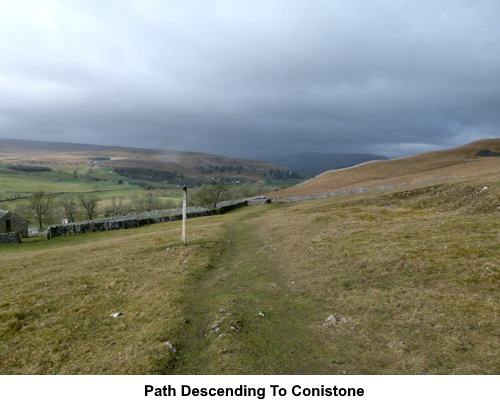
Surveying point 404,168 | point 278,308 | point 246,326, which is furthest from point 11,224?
point 404,168

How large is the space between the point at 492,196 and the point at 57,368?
29.9 meters

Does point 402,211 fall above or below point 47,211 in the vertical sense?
above

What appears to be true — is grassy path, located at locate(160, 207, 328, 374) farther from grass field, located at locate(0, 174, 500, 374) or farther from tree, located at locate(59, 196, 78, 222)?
tree, located at locate(59, 196, 78, 222)

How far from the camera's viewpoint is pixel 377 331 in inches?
388

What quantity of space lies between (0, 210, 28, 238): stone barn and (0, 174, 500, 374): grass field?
42474mm

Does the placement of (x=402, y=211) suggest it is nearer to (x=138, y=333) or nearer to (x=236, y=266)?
(x=236, y=266)

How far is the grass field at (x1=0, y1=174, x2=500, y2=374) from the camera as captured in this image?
347 inches

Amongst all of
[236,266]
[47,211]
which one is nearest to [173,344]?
[236,266]

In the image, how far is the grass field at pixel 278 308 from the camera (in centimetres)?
882

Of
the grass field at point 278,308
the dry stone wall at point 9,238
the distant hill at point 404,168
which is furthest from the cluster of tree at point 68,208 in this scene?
the grass field at point 278,308

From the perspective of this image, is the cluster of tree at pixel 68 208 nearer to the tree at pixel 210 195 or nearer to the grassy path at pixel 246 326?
the tree at pixel 210 195

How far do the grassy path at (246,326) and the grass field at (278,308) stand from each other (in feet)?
0.17

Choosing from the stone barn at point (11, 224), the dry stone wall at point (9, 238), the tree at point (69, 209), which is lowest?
the tree at point (69, 209)
